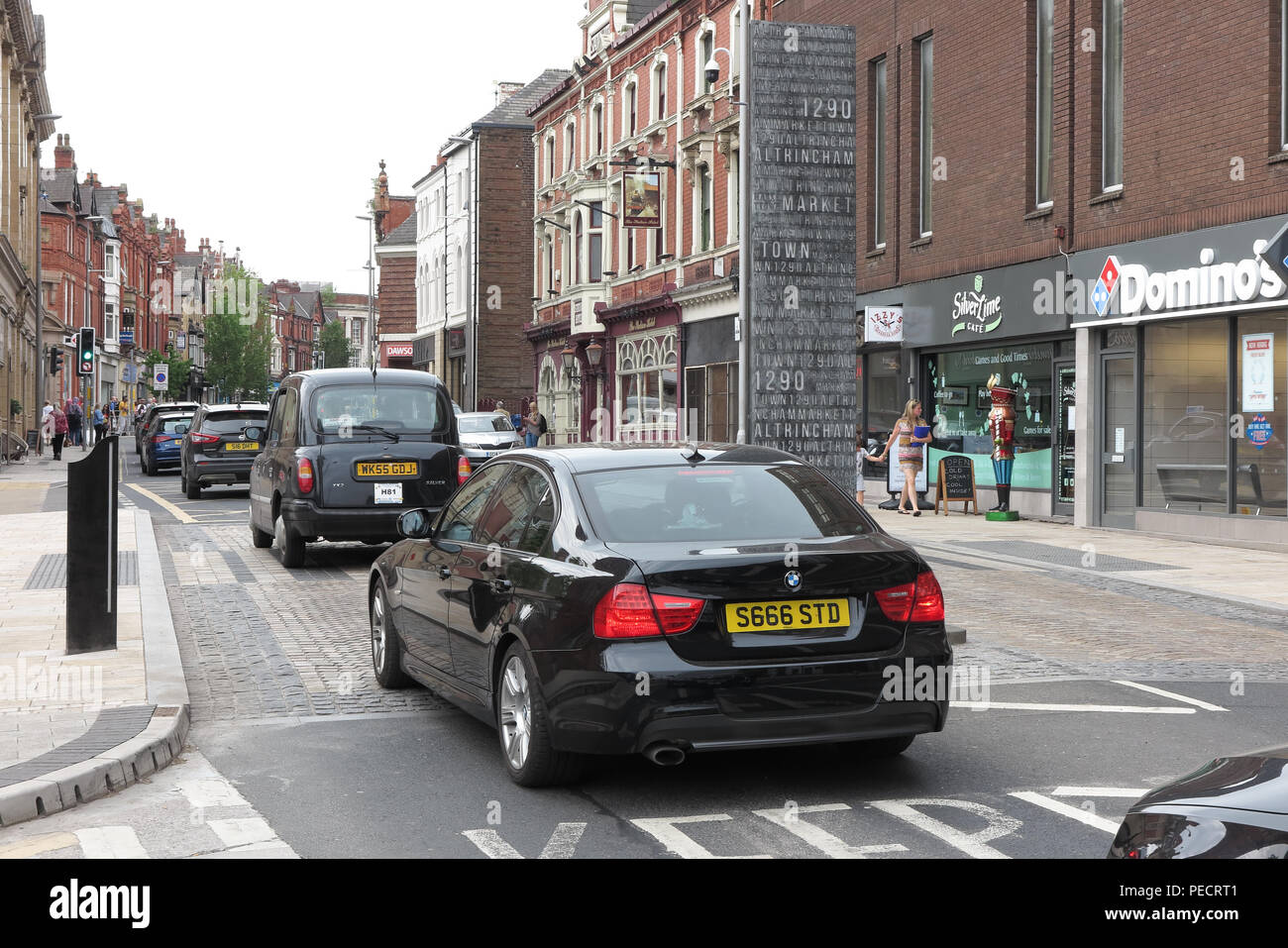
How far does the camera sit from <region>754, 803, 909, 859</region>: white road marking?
5.08 m

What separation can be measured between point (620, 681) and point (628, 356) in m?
Result: 37.4

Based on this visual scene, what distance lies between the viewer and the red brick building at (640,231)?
35.8 meters

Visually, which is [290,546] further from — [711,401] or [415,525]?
[711,401]

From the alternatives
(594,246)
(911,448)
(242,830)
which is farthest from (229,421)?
(242,830)

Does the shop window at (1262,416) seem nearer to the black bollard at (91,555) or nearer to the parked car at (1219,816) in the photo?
the black bollard at (91,555)

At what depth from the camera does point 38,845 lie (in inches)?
207

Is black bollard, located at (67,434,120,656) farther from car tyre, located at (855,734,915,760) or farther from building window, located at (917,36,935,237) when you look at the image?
building window, located at (917,36,935,237)

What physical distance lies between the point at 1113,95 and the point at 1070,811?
56.8 feet

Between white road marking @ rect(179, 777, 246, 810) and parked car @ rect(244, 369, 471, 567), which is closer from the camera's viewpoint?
white road marking @ rect(179, 777, 246, 810)

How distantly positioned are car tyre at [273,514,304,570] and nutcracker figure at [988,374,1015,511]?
1200 centimetres

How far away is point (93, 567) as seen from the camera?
905cm

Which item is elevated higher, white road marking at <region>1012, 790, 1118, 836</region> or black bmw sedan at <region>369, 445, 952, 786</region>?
black bmw sedan at <region>369, 445, 952, 786</region>

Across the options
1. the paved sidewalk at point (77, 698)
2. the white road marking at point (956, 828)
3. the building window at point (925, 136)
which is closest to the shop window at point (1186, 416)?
the building window at point (925, 136)

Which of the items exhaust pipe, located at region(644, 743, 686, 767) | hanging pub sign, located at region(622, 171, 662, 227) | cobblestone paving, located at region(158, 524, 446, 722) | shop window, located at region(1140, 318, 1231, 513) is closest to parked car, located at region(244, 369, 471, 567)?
cobblestone paving, located at region(158, 524, 446, 722)
